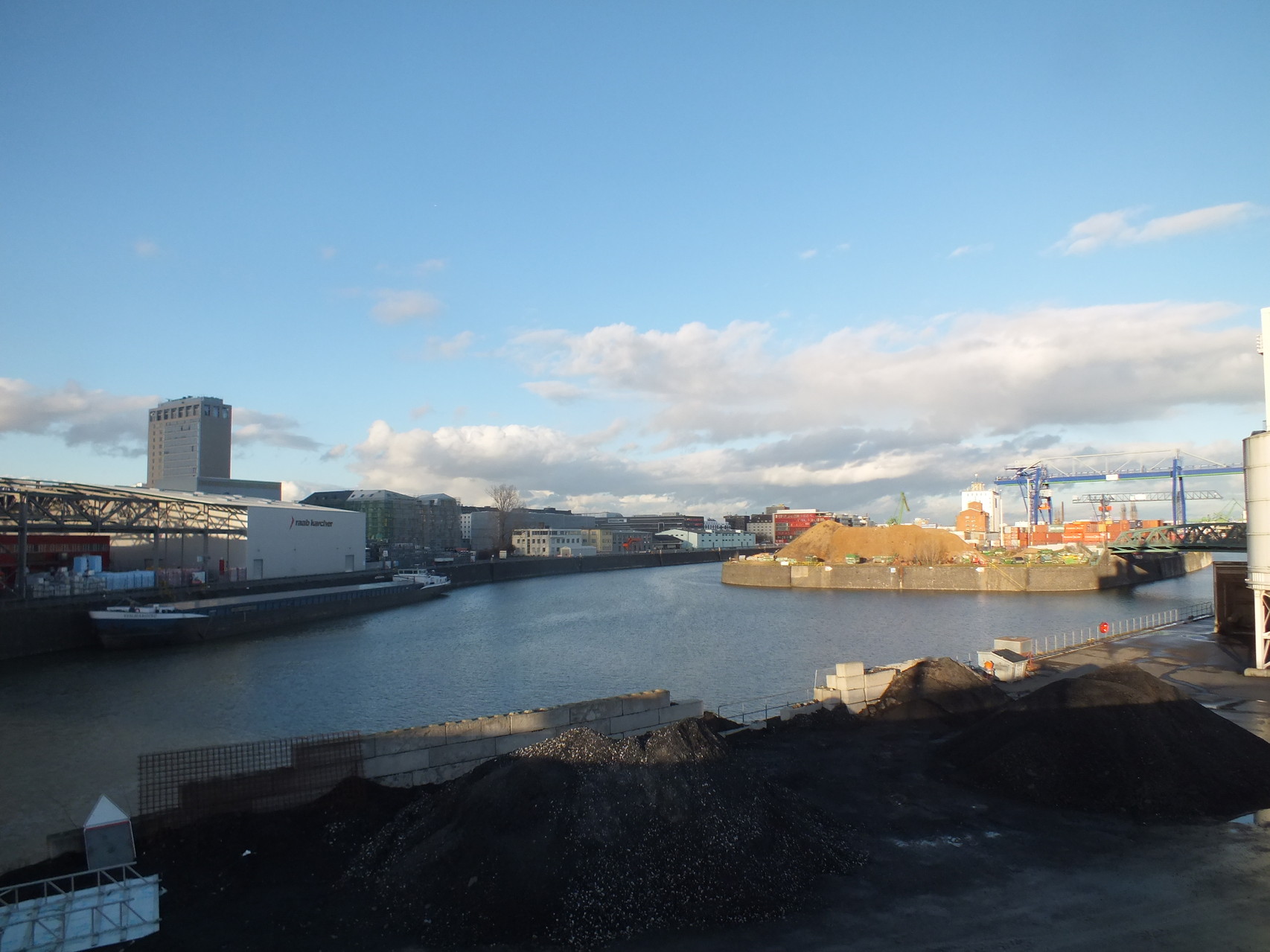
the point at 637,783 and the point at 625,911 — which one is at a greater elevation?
the point at 637,783

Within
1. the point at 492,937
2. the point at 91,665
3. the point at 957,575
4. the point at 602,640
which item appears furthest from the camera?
the point at 957,575

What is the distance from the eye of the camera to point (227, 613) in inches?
1444

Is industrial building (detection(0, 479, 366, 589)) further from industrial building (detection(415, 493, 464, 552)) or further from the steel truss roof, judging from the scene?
industrial building (detection(415, 493, 464, 552))

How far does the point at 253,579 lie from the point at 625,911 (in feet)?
145

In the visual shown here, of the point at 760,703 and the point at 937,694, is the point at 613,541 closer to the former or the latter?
the point at 760,703

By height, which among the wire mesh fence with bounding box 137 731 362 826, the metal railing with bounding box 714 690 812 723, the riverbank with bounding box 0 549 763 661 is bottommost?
the metal railing with bounding box 714 690 812 723

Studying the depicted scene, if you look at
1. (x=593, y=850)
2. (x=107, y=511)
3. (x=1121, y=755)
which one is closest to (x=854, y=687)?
(x=1121, y=755)

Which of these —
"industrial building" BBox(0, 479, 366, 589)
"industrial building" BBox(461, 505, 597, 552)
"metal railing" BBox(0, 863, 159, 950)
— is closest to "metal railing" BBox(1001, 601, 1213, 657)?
"metal railing" BBox(0, 863, 159, 950)

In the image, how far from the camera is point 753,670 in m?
24.5

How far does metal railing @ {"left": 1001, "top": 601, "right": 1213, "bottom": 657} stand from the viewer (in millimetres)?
25312

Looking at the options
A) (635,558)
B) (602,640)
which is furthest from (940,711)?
(635,558)

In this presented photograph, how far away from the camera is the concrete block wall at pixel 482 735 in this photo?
10242 millimetres

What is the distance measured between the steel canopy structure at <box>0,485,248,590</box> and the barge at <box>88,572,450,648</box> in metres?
4.86

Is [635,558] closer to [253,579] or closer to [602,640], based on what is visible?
[253,579]
